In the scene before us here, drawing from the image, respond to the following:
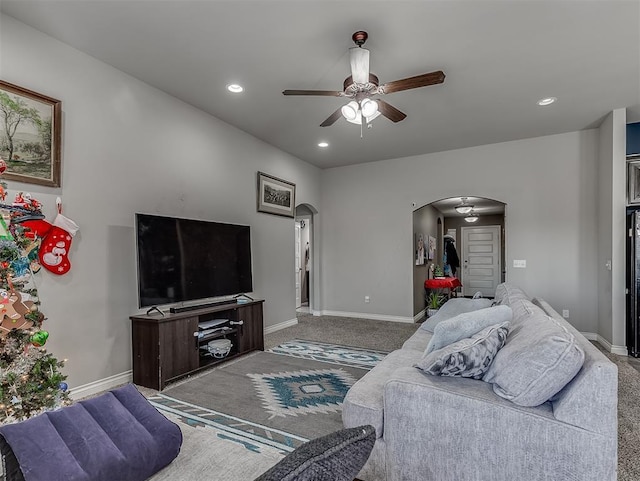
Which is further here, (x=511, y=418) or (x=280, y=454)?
(x=280, y=454)

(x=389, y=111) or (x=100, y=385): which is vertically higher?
(x=389, y=111)

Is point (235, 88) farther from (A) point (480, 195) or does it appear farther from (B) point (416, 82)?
(A) point (480, 195)

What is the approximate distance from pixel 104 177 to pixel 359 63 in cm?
243

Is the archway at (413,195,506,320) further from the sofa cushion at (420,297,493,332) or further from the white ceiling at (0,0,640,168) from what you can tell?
the sofa cushion at (420,297,493,332)

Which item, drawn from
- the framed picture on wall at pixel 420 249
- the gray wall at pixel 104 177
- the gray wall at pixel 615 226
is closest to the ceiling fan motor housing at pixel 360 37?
the gray wall at pixel 104 177

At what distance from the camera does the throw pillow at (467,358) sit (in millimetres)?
1643

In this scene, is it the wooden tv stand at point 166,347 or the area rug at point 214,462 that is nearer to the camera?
the area rug at point 214,462

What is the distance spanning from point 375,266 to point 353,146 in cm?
222

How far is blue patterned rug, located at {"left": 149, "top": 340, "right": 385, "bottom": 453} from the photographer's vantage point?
2314 mm

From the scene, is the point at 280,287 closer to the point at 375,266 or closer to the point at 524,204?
the point at 375,266

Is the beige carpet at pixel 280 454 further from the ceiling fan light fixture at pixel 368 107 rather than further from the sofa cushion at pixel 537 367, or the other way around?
the ceiling fan light fixture at pixel 368 107

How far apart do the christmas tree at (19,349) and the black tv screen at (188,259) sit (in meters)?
1.12

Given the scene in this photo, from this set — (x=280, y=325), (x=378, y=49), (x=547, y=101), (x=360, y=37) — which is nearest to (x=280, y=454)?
(x=360, y=37)

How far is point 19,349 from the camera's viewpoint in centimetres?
188
